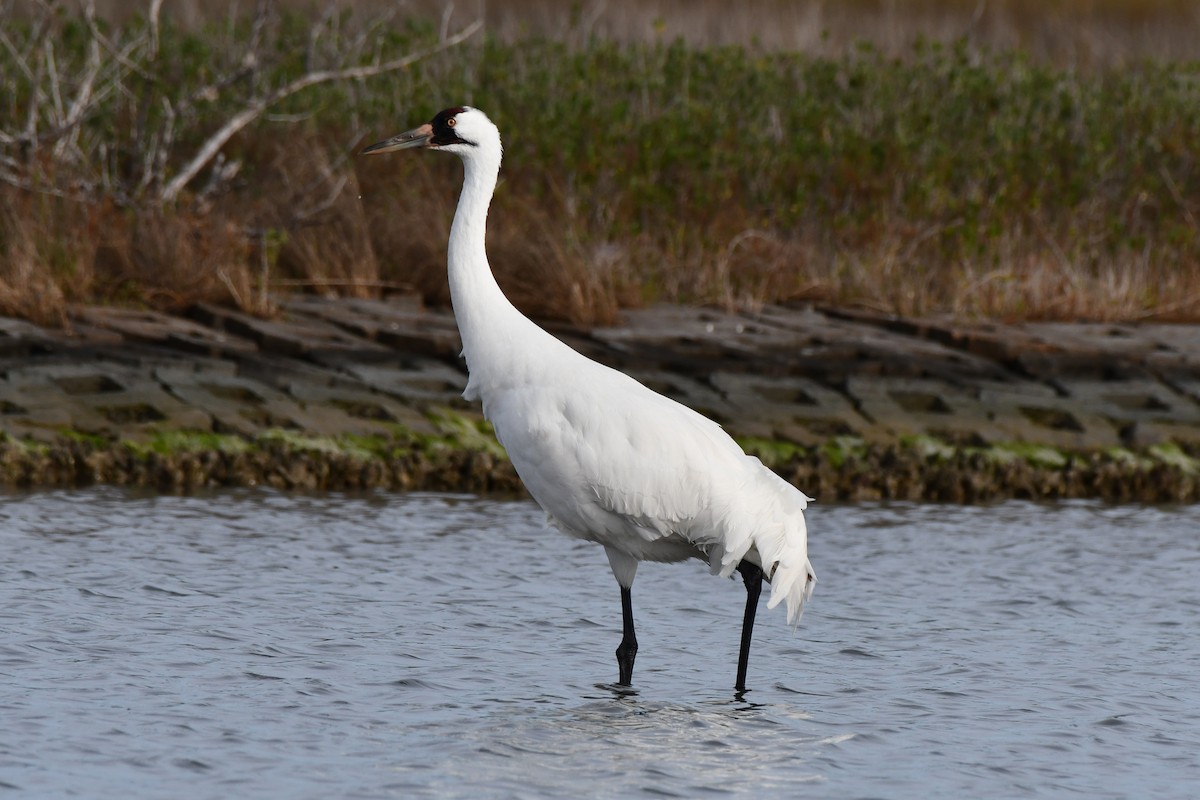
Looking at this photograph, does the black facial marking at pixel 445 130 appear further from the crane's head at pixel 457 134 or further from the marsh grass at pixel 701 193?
the marsh grass at pixel 701 193

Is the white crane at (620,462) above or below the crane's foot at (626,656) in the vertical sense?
above

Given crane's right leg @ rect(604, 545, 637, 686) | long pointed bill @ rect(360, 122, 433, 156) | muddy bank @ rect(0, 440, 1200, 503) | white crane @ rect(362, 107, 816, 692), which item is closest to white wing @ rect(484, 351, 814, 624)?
white crane @ rect(362, 107, 816, 692)

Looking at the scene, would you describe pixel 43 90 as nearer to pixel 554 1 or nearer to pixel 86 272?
pixel 86 272

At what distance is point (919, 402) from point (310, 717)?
25.1 ft

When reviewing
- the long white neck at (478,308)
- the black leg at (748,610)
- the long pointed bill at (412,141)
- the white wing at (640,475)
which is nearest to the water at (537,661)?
the black leg at (748,610)

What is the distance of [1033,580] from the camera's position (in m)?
10.2

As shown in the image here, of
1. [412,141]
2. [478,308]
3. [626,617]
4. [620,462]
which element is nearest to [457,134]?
[412,141]

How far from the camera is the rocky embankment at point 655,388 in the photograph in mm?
12109

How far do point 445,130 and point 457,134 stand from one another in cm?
7

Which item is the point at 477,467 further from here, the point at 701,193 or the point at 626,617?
the point at 701,193

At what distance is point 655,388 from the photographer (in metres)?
13.5

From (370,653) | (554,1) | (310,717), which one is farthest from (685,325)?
(554,1)

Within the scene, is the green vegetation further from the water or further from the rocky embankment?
the water

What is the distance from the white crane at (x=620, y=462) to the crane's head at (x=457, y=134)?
0.30 metres
